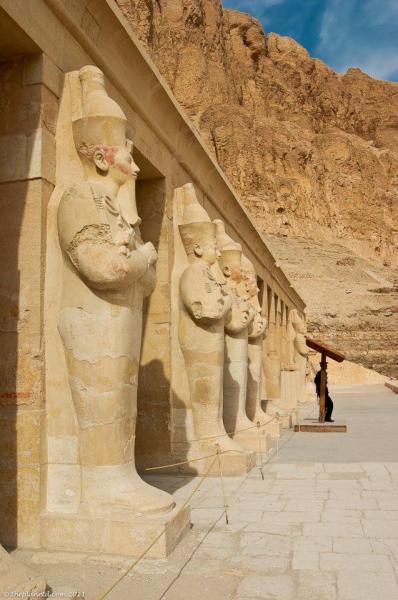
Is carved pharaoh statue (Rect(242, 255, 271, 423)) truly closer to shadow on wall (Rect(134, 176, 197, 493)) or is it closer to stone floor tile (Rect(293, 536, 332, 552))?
shadow on wall (Rect(134, 176, 197, 493))

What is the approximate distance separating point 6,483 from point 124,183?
1941 mm

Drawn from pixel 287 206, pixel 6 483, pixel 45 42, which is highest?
pixel 287 206

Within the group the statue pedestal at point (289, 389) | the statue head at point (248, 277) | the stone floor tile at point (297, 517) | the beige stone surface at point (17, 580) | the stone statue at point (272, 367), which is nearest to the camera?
the beige stone surface at point (17, 580)

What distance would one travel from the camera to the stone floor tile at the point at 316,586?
3.19 m

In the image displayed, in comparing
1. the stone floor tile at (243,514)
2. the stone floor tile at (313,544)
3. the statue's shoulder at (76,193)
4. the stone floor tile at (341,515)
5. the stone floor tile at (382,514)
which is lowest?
the stone floor tile at (243,514)

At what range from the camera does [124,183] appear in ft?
13.7

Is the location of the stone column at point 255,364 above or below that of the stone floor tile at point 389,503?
above

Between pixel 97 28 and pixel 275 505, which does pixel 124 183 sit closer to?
pixel 97 28

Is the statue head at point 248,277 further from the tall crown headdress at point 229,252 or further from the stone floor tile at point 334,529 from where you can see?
the stone floor tile at point 334,529

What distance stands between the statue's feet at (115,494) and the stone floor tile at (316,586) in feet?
3.00

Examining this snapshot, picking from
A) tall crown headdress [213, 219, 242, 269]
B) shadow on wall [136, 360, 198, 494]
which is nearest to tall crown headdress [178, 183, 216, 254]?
tall crown headdress [213, 219, 242, 269]

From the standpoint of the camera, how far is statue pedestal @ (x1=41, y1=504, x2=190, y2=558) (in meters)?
3.66

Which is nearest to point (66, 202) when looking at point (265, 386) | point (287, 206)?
point (265, 386)

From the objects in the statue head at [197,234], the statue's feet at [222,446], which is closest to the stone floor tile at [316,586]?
the statue's feet at [222,446]
